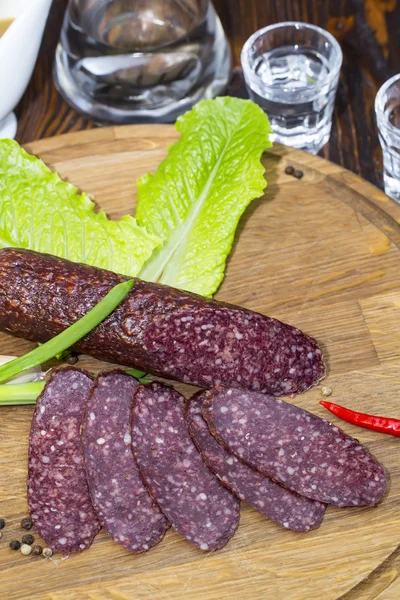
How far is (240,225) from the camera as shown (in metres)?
4.28

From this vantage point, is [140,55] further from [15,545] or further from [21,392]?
[15,545]

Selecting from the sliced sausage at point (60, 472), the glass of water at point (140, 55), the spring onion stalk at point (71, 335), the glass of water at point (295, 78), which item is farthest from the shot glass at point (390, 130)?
the sliced sausage at point (60, 472)

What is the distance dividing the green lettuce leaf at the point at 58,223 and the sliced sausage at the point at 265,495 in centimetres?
101

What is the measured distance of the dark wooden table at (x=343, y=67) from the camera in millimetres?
4883

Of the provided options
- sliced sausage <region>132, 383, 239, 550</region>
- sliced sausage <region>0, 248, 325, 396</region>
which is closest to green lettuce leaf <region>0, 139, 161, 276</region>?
sliced sausage <region>0, 248, 325, 396</region>

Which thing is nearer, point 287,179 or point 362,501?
point 362,501

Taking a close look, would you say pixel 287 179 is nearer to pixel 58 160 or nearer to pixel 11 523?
pixel 58 160

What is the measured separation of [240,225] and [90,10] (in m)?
1.40

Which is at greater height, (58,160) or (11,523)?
(58,160)

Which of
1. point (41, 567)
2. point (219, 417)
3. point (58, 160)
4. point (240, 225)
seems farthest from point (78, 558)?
point (58, 160)

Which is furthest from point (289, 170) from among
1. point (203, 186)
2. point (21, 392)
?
point (21, 392)

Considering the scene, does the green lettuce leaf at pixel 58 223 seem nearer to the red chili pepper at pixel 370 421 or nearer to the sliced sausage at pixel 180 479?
the sliced sausage at pixel 180 479

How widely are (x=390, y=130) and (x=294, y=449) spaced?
62.8 inches

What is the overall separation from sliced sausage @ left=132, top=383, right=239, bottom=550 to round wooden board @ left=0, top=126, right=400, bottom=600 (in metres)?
0.08
